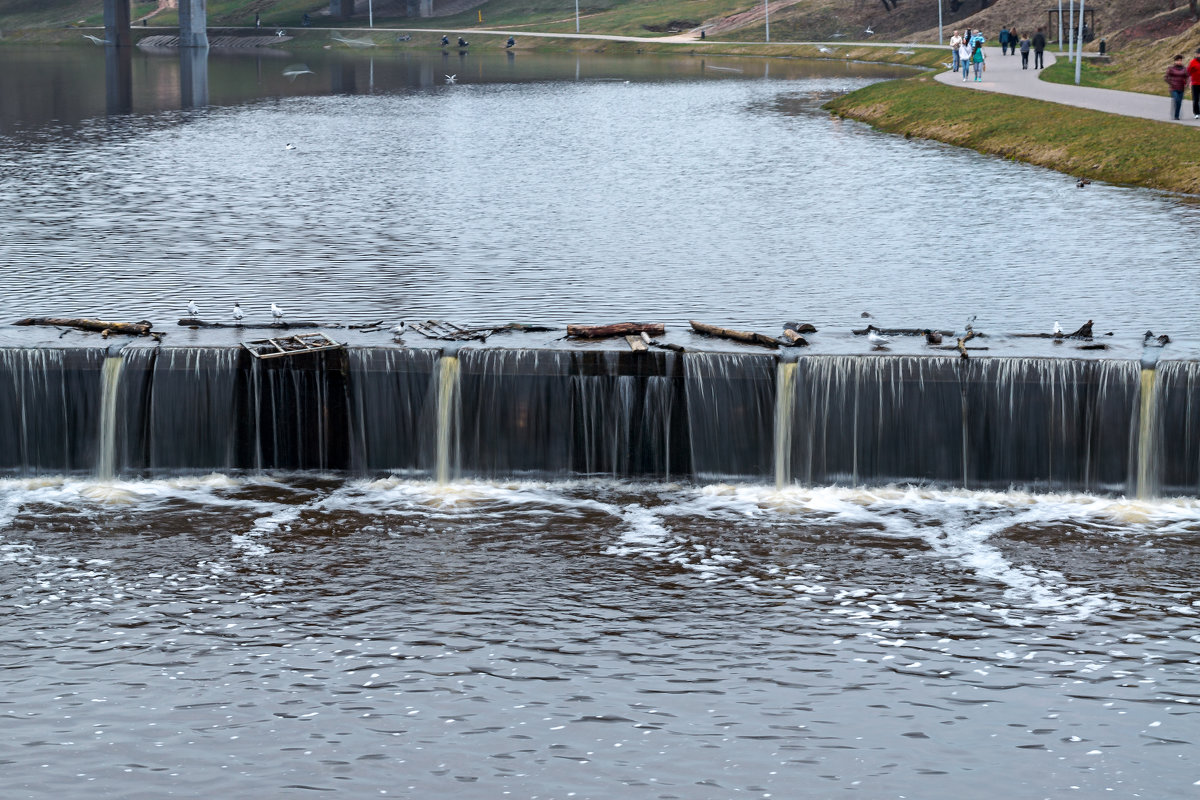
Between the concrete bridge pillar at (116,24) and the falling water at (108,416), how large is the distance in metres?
164

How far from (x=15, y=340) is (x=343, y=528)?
7.42m

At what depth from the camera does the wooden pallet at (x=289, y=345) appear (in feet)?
76.0

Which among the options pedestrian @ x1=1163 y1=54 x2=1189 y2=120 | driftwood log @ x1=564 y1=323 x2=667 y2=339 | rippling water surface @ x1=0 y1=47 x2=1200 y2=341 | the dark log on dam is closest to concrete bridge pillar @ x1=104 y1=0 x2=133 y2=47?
rippling water surface @ x1=0 y1=47 x2=1200 y2=341

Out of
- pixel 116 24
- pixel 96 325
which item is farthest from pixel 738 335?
pixel 116 24

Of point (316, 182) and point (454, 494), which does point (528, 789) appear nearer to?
point (454, 494)

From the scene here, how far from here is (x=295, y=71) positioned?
119 metres

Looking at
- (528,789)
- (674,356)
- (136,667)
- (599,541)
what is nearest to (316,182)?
(674,356)

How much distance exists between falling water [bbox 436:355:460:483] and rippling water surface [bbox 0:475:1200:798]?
2.28 feet

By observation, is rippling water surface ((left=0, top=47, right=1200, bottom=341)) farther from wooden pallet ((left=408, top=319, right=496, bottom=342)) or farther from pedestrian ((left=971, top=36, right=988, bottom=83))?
pedestrian ((left=971, top=36, right=988, bottom=83))

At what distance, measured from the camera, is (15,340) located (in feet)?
79.7

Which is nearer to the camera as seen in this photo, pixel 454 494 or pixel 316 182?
pixel 454 494

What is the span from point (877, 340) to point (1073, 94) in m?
43.6

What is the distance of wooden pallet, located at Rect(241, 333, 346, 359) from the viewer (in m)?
23.2

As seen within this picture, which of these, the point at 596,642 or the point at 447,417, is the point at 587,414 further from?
the point at 596,642
